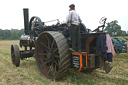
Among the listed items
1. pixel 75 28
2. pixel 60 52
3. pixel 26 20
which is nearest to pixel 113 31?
pixel 26 20

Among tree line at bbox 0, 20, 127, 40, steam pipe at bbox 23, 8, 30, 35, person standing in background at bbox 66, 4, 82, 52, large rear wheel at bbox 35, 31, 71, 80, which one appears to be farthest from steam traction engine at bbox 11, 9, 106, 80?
steam pipe at bbox 23, 8, 30, 35

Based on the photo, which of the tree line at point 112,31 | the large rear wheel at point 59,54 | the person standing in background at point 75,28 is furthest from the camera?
the tree line at point 112,31

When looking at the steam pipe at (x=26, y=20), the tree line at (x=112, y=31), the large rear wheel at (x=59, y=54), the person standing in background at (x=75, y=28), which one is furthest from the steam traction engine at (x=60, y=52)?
the steam pipe at (x=26, y=20)

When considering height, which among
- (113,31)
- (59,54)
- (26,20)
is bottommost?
(59,54)

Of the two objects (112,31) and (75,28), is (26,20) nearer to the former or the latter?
(75,28)

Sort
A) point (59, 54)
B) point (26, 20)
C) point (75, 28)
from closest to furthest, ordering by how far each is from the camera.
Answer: point (59, 54) → point (75, 28) → point (26, 20)

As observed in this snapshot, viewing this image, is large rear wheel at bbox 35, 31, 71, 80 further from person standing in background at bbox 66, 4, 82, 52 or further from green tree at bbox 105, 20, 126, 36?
green tree at bbox 105, 20, 126, 36

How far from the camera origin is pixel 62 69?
4.11 metres

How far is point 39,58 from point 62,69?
159 centimetres

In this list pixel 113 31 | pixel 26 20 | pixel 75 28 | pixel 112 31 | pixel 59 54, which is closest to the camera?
pixel 59 54

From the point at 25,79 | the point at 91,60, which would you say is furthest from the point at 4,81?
the point at 91,60

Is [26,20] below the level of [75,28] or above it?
above

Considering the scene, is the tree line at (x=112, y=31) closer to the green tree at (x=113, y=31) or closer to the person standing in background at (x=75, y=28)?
the green tree at (x=113, y=31)

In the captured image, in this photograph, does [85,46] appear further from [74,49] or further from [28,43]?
[28,43]
